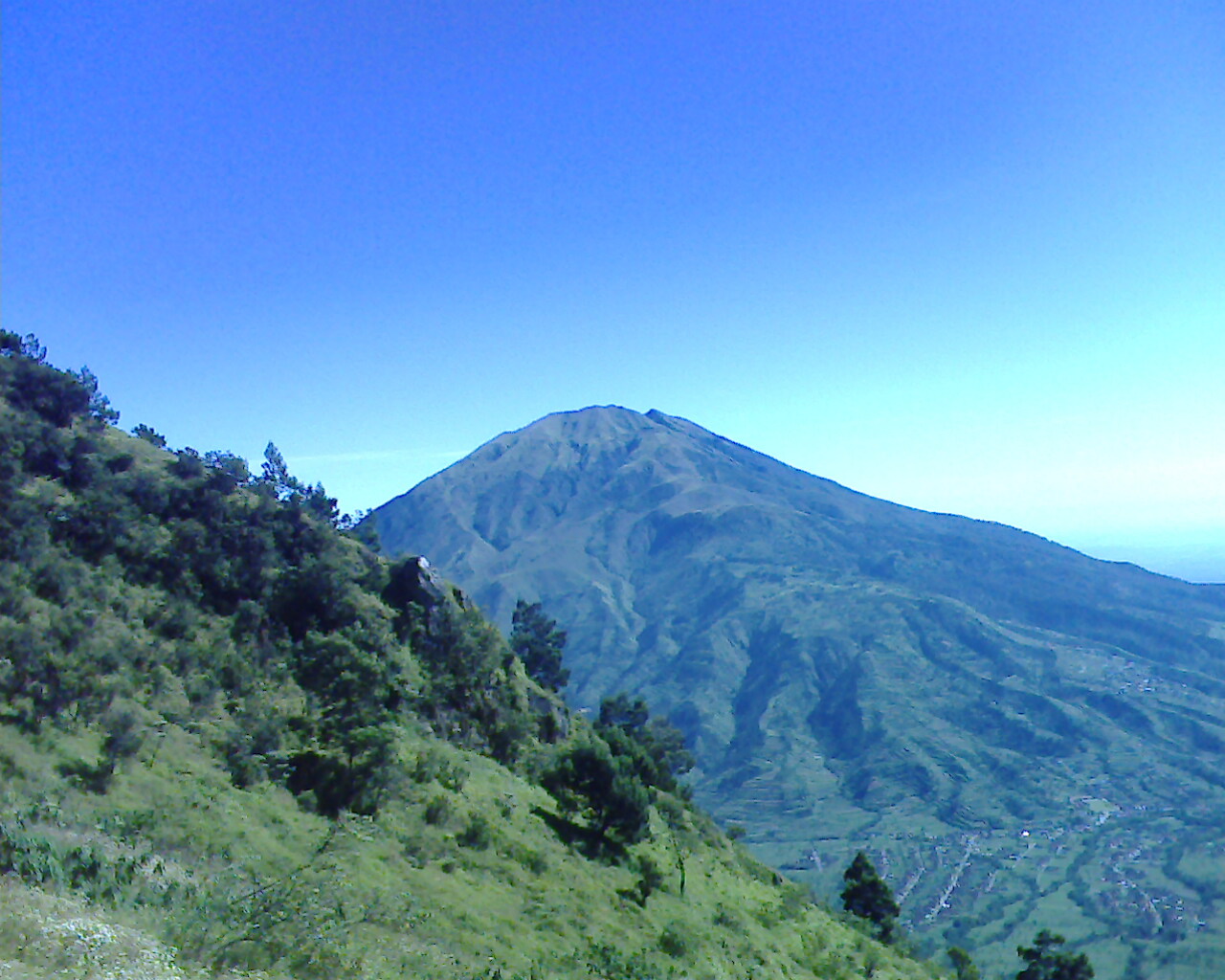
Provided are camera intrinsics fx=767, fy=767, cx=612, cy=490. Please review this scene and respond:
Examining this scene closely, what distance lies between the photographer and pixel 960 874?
12194 cm

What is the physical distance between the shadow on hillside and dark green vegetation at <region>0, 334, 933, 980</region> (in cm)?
20

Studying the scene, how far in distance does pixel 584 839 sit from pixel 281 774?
38.4ft

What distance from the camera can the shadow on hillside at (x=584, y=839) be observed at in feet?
92.0

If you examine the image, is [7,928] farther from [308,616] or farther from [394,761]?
[308,616]

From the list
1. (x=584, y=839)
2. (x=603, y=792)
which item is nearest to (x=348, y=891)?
(x=584, y=839)

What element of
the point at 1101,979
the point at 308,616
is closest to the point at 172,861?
the point at 308,616

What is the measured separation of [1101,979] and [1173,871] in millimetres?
43668

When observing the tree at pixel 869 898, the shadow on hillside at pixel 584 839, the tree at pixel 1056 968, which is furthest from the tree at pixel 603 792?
the tree at pixel 1056 968

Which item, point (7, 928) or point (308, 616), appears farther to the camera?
point (308, 616)

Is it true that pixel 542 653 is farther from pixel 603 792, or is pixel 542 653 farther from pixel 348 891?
pixel 348 891

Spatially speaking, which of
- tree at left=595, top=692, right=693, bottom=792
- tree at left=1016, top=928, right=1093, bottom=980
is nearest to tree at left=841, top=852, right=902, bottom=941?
tree at left=1016, top=928, right=1093, bottom=980

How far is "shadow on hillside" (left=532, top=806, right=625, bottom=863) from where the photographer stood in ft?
92.0

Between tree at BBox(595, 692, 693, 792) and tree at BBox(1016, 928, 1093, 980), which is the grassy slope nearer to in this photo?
tree at BBox(595, 692, 693, 792)

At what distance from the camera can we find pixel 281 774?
22797 mm
